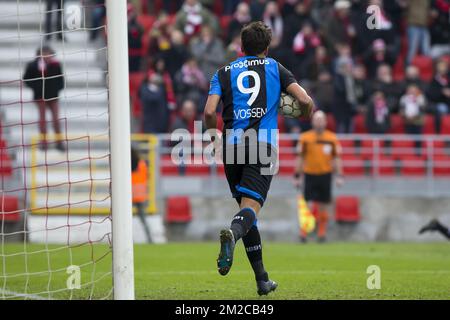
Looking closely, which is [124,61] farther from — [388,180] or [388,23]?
[388,23]

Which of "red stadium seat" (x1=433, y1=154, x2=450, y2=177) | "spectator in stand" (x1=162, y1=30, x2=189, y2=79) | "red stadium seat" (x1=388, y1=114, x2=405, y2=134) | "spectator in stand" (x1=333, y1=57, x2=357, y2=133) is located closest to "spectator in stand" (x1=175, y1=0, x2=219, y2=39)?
"spectator in stand" (x1=162, y1=30, x2=189, y2=79)

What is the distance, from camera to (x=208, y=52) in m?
22.2

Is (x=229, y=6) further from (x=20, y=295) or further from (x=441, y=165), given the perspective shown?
(x=20, y=295)

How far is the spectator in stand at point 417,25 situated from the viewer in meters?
23.4

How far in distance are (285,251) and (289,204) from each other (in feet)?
15.5

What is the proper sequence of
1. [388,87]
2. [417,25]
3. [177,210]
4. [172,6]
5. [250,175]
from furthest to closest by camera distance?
1. [172,6]
2. [417,25]
3. [388,87]
4. [177,210]
5. [250,175]

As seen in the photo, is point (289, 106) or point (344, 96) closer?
point (289, 106)

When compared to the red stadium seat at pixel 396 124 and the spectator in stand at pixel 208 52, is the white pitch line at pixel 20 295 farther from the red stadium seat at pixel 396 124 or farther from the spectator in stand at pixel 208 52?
the red stadium seat at pixel 396 124

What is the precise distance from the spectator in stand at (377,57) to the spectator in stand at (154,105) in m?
4.67

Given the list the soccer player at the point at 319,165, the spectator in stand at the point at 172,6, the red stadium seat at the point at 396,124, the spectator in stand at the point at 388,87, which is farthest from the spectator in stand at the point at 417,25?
the spectator in stand at the point at 172,6

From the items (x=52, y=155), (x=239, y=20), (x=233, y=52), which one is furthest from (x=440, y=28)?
(x=52, y=155)

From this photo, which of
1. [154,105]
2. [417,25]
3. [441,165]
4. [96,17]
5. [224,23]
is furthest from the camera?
[224,23]

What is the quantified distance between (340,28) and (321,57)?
4.03 feet

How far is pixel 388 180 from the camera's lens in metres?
21.2
